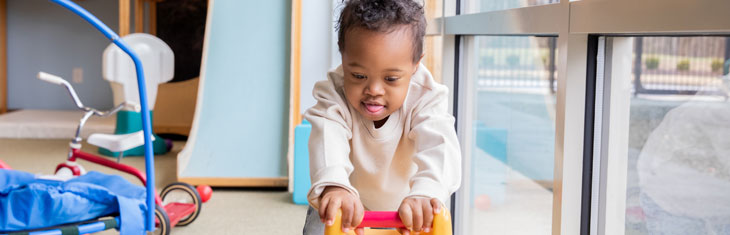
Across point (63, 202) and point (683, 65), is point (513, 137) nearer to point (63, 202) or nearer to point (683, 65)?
point (683, 65)

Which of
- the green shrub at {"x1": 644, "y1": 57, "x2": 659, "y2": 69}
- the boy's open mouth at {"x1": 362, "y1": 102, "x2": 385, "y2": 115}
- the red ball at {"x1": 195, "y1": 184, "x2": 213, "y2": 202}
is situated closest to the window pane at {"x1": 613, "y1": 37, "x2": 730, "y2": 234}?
the green shrub at {"x1": 644, "y1": 57, "x2": 659, "y2": 69}

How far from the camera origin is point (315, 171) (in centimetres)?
105

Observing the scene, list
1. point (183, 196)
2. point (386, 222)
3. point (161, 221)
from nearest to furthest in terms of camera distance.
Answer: point (386, 222)
point (161, 221)
point (183, 196)

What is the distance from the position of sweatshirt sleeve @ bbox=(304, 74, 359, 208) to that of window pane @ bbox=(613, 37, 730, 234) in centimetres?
37

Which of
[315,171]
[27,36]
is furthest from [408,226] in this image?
[27,36]

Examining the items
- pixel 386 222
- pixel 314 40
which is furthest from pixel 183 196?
pixel 386 222

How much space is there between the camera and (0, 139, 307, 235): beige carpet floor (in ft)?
7.98

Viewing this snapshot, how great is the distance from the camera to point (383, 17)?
3.31 ft

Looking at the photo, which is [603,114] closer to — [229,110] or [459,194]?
[459,194]

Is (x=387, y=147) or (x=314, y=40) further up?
(x=314, y=40)

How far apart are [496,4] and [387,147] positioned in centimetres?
49

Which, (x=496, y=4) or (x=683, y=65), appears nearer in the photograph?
(x=683, y=65)

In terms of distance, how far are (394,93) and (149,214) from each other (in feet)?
3.83

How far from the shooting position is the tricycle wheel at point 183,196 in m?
2.49
